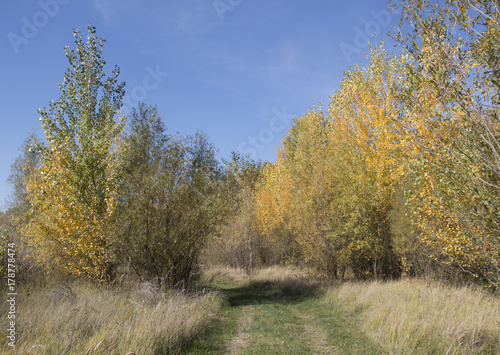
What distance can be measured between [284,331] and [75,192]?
742cm

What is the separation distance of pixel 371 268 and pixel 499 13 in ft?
40.0

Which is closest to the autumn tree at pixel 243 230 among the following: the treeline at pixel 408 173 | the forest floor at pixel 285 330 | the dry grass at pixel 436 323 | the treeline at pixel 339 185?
the treeline at pixel 408 173

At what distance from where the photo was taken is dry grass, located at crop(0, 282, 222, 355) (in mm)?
4809

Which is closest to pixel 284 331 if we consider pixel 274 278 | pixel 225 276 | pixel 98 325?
pixel 98 325

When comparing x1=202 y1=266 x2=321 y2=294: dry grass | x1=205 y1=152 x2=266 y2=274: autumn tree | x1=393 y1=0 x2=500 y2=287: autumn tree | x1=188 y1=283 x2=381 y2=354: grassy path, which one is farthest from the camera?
x1=205 y1=152 x2=266 y2=274: autumn tree

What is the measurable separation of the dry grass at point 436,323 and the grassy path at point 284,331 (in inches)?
17.7

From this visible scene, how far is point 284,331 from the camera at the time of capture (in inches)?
309

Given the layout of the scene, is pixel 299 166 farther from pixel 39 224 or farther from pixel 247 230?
pixel 39 224

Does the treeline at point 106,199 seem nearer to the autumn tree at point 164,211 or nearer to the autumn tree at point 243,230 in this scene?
the autumn tree at point 164,211

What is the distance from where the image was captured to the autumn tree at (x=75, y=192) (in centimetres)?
985

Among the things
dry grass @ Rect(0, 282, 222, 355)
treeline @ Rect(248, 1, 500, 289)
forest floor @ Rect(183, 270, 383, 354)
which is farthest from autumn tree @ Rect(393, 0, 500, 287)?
dry grass @ Rect(0, 282, 222, 355)

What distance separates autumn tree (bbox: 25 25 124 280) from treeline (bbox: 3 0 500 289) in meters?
0.04

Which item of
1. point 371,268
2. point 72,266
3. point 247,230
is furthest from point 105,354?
point 247,230

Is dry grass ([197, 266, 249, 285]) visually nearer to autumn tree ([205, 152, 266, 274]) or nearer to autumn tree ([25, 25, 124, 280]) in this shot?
autumn tree ([205, 152, 266, 274])
